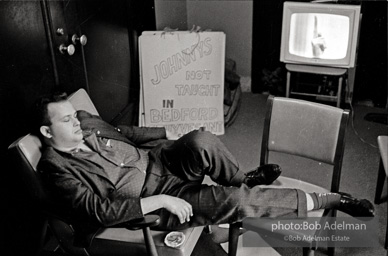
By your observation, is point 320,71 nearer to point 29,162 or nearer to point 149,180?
point 149,180

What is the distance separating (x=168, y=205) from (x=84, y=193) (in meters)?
0.34

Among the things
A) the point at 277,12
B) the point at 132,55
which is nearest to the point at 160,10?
the point at 132,55

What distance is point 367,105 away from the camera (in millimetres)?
3961

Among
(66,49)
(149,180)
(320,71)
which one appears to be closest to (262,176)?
(149,180)

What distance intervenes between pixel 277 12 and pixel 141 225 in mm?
2483

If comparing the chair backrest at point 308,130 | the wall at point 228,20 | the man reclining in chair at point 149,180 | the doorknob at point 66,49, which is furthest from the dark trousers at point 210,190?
the wall at point 228,20

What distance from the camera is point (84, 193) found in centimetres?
198

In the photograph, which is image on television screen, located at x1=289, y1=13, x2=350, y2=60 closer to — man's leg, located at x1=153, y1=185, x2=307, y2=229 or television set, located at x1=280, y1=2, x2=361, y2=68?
television set, located at x1=280, y1=2, x2=361, y2=68

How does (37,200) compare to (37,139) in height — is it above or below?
below

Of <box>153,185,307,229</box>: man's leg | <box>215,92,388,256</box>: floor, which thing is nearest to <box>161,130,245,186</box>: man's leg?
<box>153,185,307,229</box>: man's leg

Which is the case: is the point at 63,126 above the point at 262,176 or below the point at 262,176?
above

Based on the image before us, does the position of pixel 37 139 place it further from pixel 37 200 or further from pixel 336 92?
pixel 336 92

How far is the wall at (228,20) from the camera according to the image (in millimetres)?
4020

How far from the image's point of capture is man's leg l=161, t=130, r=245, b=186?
2156 mm
